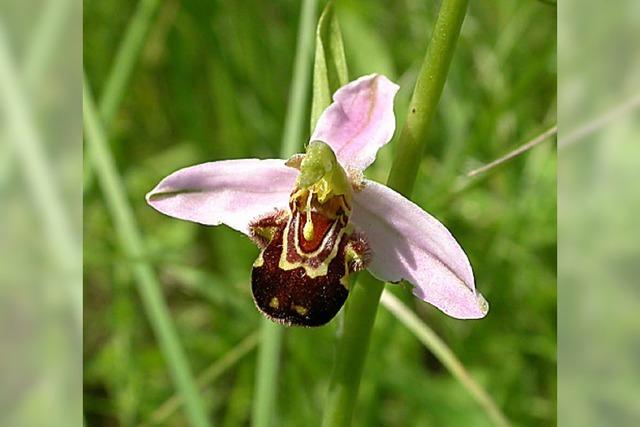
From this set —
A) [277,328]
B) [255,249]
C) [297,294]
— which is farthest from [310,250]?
[255,249]

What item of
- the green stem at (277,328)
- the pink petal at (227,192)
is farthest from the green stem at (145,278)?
the pink petal at (227,192)

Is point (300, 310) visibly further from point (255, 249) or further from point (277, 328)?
point (255, 249)

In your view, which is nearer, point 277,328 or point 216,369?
point 277,328

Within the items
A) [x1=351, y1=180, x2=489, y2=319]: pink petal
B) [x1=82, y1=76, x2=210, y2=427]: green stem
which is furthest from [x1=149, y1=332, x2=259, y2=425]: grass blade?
[x1=351, y1=180, x2=489, y2=319]: pink petal

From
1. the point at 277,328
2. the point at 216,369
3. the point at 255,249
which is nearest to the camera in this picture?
the point at 277,328

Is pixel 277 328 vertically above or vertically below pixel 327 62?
below

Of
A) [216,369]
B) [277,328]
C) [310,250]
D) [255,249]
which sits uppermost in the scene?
[310,250]

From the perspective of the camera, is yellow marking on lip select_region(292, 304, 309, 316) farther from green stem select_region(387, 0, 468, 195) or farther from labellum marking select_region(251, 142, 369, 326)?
green stem select_region(387, 0, 468, 195)
